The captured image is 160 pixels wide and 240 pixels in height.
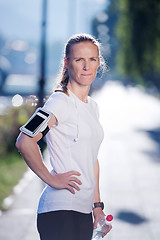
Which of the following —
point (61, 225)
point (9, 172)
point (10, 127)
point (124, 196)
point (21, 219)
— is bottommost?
point (10, 127)

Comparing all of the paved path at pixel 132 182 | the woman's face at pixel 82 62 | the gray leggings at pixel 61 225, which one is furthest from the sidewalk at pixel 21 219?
the woman's face at pixel 82 62

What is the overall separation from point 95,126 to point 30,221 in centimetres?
378

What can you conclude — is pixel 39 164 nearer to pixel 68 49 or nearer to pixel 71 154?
pixel 71 154

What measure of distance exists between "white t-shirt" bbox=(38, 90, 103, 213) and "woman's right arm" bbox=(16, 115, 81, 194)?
0.04m

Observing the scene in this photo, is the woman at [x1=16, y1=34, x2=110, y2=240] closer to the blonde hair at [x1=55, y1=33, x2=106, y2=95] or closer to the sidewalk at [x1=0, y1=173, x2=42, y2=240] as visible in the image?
the blonde hair at [x1=55, y1=33, x2=106, y2=95]

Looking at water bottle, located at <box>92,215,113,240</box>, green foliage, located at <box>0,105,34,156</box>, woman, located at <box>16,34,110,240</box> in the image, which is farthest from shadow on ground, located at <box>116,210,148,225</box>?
green foliage, located at <box>0,105,34,156</box>

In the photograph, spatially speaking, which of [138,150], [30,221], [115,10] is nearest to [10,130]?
[138,150]

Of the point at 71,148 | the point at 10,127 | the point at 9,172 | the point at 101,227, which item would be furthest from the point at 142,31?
the point at 71,148

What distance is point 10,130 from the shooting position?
11.9 meters

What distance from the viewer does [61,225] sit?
2518mm

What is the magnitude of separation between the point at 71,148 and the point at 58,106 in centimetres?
23

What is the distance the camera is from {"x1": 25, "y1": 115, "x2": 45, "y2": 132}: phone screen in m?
2.36

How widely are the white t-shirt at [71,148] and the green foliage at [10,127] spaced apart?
8.65m

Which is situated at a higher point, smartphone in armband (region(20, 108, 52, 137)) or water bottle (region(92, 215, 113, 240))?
smartphone in armband (region(20, 108, 52, 137))
